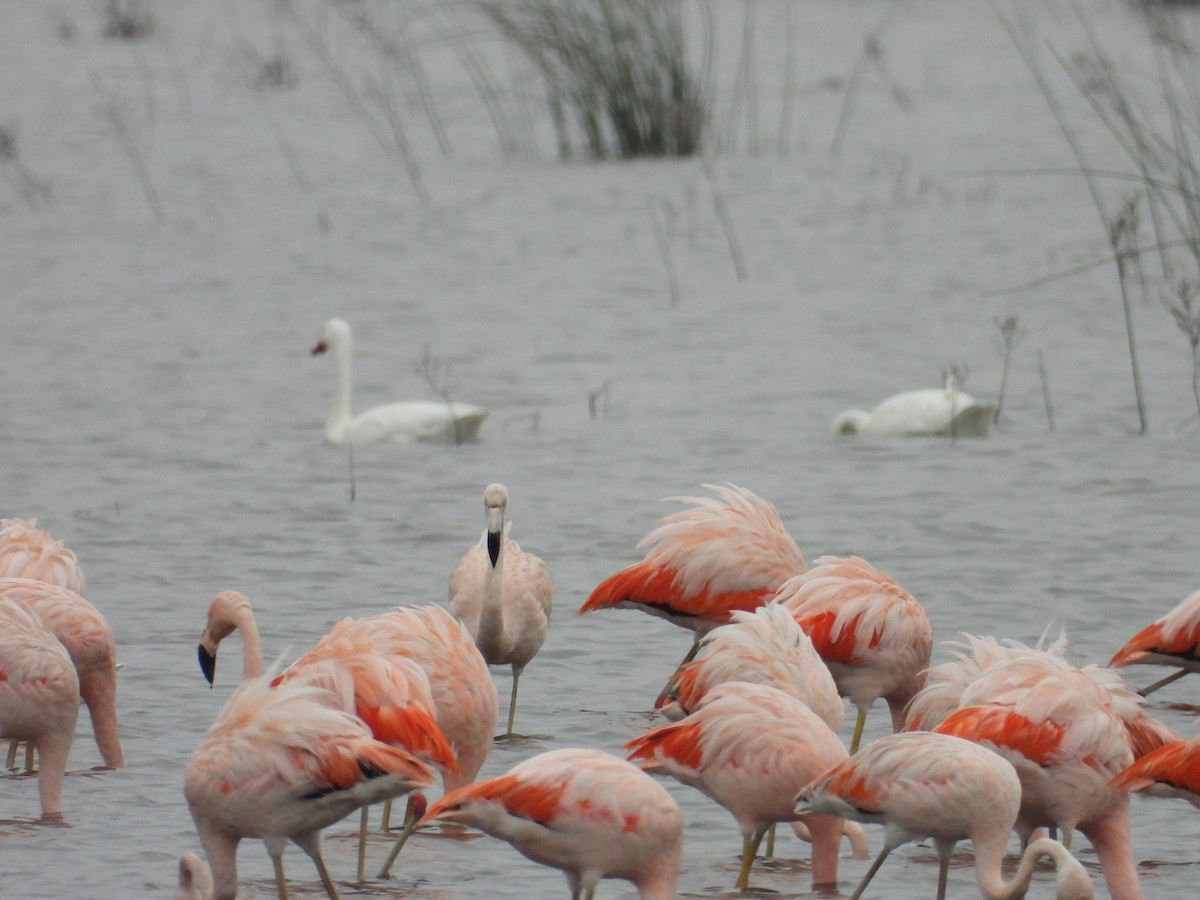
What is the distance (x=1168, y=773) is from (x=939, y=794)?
0.55 metres

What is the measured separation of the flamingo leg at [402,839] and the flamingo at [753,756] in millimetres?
528

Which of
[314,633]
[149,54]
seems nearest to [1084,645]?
[314,633]

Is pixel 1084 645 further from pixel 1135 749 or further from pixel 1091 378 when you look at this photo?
pixel 1091 378

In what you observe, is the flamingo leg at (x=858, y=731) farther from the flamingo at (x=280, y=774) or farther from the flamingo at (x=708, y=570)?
the flamingo at (x=280, y=774)

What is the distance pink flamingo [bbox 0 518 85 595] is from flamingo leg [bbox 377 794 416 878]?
4.72 feet

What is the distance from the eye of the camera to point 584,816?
14.0 feet

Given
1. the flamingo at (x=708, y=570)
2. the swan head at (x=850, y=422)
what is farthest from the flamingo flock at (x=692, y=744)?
the swan head at (x=850, y=422)

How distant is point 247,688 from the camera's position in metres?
4.60

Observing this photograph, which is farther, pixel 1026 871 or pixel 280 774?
pixel 280 774

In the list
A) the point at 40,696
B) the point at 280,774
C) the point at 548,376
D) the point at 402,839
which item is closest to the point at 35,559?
the point at 40,696

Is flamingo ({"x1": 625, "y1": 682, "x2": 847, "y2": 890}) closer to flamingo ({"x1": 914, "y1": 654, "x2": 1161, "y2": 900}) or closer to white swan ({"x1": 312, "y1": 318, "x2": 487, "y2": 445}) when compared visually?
flamingo ({"x1": 914, "y1": 654, "x2": 1161, "y2": 900})

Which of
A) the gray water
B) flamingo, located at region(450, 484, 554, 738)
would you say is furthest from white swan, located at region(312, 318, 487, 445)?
flamingo, located at region(450, 484, 554, 738)

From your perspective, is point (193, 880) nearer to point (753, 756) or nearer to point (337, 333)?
point (753, 756)

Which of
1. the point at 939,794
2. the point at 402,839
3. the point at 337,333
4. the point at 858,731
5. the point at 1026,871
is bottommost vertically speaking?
the point at 858,731
